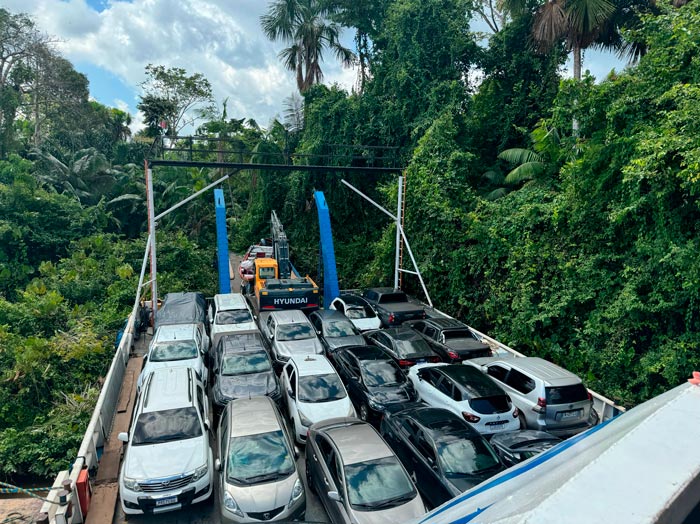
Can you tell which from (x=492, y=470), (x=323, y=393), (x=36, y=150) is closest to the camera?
(x=492, y=470)

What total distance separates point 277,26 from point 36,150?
18.6 metres

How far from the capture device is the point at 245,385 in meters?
8.60

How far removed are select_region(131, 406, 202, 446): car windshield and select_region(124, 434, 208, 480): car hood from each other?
0.37ft

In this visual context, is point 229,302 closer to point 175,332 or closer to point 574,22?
point 175,332

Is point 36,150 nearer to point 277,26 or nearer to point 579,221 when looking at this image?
point 277,26

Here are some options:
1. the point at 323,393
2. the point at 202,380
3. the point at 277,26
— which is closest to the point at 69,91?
the point at 277,26

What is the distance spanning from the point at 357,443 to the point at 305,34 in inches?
1139

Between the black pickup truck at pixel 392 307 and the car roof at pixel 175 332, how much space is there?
5.80 m

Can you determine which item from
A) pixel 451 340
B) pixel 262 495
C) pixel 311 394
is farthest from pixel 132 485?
pixel 451 340

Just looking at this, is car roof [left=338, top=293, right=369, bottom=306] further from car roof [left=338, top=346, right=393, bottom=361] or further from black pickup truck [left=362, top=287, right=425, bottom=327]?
car roof [left=338, top=346, right=393, bottom=361]

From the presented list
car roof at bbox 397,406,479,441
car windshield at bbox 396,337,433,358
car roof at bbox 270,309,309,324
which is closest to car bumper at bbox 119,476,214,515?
car roof at bbox 397,406,479,441

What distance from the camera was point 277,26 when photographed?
28.9 metres

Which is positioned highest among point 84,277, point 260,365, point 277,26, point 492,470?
point 277,26

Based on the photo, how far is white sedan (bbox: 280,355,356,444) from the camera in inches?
309
